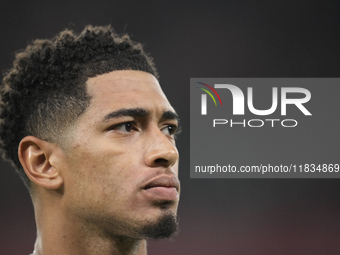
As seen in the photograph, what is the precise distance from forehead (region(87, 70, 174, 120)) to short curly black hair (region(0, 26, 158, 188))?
0.03 m

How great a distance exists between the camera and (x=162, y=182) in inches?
62.6

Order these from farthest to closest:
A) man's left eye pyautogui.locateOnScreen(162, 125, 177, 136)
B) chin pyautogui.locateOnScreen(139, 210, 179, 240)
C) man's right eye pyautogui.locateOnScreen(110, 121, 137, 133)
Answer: man's left eye pyautogui.locateOnScreen(162, 125, 177, 136), man's right eye pyautogui.locateOnScreen(110, 121, 137, 133), chin pyautogui.locateOnScreen(139, 210, 179, 240)

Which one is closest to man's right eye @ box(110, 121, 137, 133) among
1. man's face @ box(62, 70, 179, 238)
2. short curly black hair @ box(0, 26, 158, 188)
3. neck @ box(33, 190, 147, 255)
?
man's face @ box(62, 70, 179, 238)

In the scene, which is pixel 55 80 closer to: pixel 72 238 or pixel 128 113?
pixel 128 113

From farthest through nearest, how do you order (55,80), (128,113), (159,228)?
(55,80) < (128,113) < (159,228)

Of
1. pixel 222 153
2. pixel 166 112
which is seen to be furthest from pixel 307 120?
pixel 166 112

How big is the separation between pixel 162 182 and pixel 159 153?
11 cm

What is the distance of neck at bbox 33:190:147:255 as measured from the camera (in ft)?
5.45

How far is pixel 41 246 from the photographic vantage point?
1.78 m

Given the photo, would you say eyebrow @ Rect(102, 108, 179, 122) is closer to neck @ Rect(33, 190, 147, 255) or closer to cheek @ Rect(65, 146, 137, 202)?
cheek @ Rect(65, 146, 137, 202)

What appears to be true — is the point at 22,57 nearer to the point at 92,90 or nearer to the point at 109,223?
the point at 92,90

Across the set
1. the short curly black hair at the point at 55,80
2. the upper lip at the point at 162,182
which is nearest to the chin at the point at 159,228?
the upper lip at the point at 162,182

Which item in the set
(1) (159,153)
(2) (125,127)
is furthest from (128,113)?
(1) (159,153)

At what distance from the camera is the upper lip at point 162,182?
157 cm
